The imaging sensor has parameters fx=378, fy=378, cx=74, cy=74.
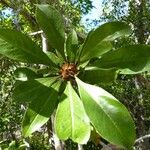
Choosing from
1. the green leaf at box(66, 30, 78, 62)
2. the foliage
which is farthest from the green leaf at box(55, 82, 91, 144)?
the green leaf at box(66, 30, 78, 62)

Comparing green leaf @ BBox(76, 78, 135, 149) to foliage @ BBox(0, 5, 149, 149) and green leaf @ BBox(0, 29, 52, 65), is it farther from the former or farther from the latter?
green leaf @ BBox(0, 29, 52, 65)

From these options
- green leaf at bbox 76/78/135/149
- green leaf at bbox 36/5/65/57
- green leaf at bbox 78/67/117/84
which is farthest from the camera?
green leaf at bbox 36/5/65/57

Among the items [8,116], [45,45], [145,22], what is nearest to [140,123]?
[145,22]

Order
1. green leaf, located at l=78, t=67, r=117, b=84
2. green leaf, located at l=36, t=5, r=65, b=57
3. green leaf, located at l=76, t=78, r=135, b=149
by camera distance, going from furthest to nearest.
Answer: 1. green leaf, located at l=36, t=5, r=65, b=57
2. green leaf, located at l=78, t=67, r=117, b=84
3. green leaf, located at l=76, t=78, r=135, b=149

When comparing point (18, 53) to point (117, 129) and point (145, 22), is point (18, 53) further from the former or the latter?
point (145, 22)

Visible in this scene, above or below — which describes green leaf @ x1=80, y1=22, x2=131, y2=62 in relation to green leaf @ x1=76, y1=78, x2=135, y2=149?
above

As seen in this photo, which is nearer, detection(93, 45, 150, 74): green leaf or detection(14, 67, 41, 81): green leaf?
detection(93, 45, 150, 74): green leaf

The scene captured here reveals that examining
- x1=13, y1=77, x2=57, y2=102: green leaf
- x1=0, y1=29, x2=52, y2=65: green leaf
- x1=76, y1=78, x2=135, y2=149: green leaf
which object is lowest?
x1=76, y1=78, x2=135, y2=149: green leaf

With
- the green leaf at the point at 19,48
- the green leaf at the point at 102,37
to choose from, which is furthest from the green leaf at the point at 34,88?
the green leaf at the point at 102,37

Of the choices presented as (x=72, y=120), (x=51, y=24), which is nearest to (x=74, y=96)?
(x=72, y=120)
